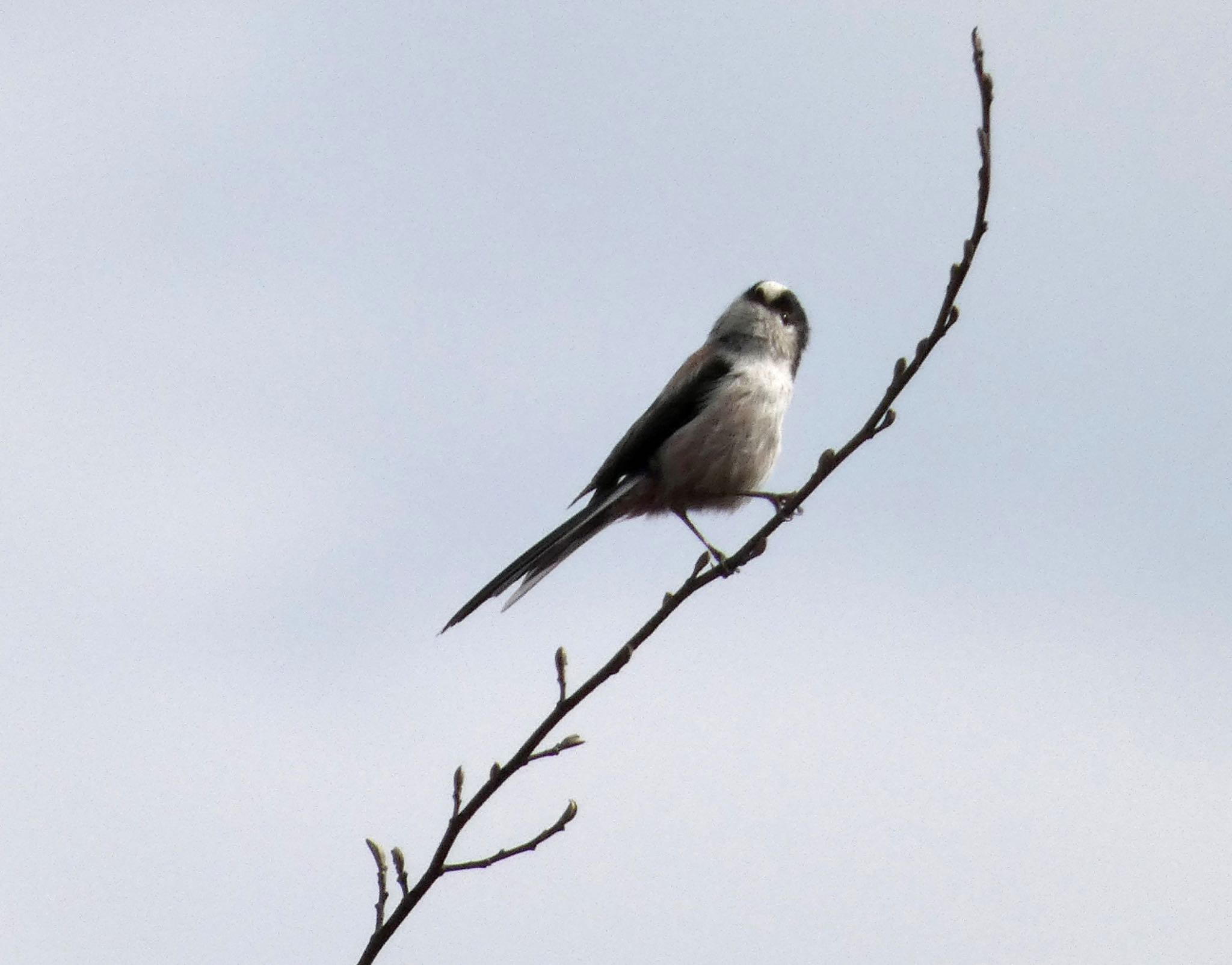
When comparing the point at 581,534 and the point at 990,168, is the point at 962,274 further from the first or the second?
the point at 581,534

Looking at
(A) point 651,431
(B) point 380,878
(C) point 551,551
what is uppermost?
(A) point 651,431

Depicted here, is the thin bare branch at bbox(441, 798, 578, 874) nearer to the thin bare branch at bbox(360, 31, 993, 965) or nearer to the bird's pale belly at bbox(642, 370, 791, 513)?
the thin bare branch at bbox(360, 31, 993, 965)

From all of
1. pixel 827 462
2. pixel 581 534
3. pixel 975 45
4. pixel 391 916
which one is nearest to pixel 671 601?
pixel 827 462

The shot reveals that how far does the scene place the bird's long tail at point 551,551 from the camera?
5.41 meters

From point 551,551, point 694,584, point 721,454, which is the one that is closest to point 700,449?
point 721,454

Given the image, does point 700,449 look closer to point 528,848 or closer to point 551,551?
point 551,551

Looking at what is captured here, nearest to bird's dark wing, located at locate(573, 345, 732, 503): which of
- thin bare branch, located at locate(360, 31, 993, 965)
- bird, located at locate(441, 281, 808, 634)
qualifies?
bird, located at locate(441, 281, 808, 634)

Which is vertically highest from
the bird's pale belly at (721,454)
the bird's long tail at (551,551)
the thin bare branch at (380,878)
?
the bird's pale belly at (721,454)

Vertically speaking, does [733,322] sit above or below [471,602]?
above

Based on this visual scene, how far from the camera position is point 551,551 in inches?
230

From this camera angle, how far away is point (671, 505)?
21.7ft

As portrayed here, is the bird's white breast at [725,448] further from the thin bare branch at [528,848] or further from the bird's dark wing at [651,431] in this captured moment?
the thin bare branch at [528,848]

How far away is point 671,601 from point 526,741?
29.0 inches

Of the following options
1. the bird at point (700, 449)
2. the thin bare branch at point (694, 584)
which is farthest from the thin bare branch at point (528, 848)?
the bird at point (700, 449)
